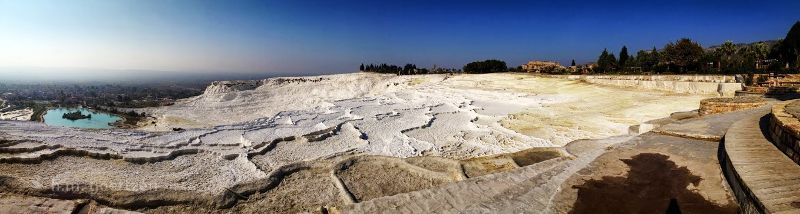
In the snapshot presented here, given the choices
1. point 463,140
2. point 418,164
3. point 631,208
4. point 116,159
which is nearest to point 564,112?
point 463,140

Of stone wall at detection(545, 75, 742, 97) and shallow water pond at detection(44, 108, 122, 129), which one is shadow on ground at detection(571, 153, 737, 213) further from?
shallow water pond at detection(44, 108, 122, 129)

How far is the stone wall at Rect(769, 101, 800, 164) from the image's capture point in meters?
4.57

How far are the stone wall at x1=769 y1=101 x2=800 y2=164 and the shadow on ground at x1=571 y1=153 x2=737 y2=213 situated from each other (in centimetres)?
96

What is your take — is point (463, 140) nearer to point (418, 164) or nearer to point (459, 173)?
point (418, 164)

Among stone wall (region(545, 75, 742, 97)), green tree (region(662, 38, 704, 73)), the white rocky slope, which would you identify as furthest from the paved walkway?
green tree (region(662, 38, 704, 73))

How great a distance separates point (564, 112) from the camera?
15.3 meters

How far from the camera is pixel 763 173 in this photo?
13.7 feet

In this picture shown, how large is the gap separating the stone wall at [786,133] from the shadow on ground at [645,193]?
964mm

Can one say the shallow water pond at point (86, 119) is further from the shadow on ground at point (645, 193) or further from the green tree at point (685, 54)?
the green tree at point (685, 54)

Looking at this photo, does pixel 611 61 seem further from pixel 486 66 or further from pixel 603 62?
pixel 486 66

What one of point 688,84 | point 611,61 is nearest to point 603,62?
point 611,61

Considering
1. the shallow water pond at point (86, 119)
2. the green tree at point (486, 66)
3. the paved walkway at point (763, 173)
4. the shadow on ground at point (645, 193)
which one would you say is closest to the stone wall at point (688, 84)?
the paved walkway at point (763, 173)

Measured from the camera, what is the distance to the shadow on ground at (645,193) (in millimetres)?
4238

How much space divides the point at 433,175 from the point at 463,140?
12.6ft
